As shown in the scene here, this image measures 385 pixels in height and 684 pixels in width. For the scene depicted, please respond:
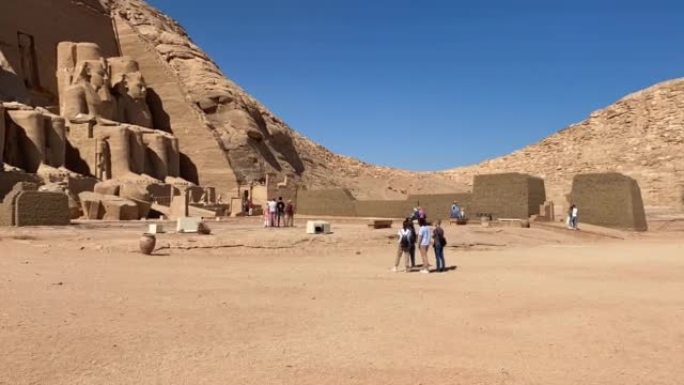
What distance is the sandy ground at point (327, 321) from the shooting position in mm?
4570

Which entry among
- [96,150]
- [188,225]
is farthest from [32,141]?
[188,225]

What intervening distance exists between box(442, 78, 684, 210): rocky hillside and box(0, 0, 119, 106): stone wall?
28964 mm

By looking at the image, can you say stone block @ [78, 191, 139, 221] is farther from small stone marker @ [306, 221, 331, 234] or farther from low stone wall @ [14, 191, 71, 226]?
small stone marker @ [306, 221, 331, 234]

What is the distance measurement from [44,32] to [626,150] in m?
36.7

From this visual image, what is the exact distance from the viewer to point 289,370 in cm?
460

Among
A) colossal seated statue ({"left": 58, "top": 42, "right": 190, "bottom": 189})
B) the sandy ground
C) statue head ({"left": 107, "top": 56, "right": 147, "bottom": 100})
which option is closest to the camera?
the sandy ground

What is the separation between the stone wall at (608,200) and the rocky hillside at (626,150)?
13.8 meters

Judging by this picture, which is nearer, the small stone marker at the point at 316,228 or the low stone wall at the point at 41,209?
the low stone wall at the point at 41,209

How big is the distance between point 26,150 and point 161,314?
23.0m

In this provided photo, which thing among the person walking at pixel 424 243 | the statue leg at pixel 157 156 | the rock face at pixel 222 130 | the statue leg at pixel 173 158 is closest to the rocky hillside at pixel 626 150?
the rock face at pixel 222 130

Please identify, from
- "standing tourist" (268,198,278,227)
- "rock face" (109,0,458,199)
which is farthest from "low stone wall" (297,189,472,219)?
"standing tourist" (268,198,278,227)

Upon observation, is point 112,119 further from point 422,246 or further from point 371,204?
point 422,246

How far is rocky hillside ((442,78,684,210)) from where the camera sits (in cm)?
3784

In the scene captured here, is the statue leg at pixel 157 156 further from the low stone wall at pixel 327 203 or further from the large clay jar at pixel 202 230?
the large clay jar at pixel 202 230
